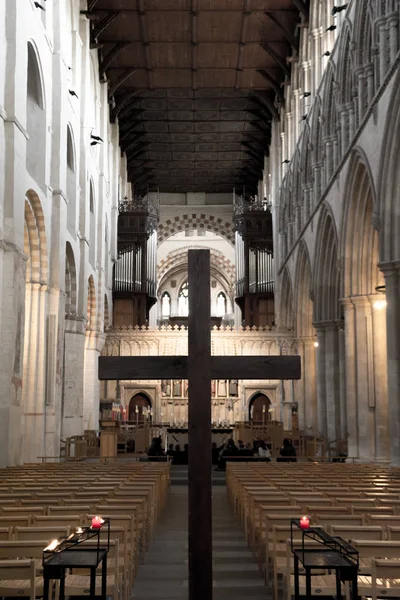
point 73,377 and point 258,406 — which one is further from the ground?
point 73,377

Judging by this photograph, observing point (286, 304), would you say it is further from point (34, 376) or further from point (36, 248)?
point (34, 376)

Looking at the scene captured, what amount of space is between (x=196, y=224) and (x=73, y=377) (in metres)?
23.3

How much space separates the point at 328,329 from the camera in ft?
79.4

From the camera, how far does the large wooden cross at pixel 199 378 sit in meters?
4.67

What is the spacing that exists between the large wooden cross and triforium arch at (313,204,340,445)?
18.0 m

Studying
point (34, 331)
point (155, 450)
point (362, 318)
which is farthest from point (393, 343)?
point (34, 331)

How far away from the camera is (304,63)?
86.5ft

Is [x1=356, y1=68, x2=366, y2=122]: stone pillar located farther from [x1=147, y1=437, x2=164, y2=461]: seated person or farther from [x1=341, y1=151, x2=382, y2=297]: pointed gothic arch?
[x1=147, y1=437, x2=164, y2=461]: seated person

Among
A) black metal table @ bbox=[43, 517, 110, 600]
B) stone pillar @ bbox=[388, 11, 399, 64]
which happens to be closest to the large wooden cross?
black metal table @ bbox=[43, 517, 110, 600]

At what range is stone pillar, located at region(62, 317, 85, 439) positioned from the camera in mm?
21841

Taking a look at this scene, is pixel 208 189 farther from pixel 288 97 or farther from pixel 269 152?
pixel 288 97

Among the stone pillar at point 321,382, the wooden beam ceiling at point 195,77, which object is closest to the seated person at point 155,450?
the stone pillar at point 321,382

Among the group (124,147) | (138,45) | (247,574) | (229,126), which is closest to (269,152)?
(229,126)

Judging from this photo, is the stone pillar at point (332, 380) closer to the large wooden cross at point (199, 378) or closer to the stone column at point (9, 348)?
the stone column at point (9, 348)
